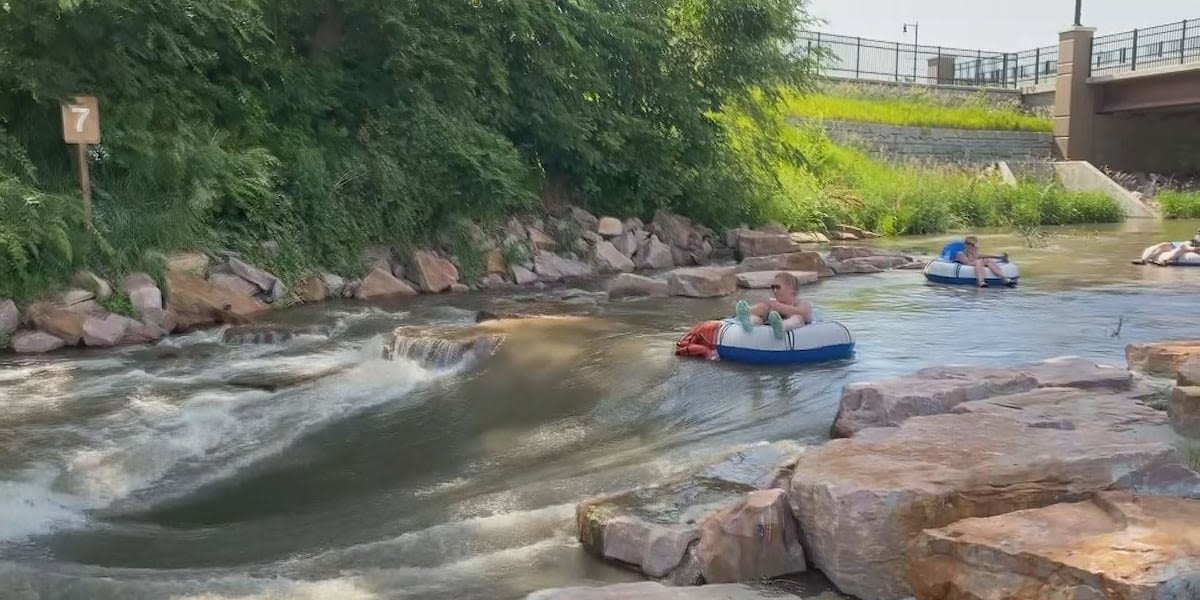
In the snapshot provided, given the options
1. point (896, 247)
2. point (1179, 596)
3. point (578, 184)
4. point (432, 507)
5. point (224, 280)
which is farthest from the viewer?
point (896, 247)

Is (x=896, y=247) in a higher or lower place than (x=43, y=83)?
lower

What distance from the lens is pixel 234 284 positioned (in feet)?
44.0

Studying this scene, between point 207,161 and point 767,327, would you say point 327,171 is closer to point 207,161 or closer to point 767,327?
point 207,161

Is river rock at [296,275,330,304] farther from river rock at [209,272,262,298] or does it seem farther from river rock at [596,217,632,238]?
river rock at [596,217,632,238]

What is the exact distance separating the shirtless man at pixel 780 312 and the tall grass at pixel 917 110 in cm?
2410

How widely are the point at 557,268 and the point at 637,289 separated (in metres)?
2.75

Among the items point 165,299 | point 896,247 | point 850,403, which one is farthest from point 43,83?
point 896,247

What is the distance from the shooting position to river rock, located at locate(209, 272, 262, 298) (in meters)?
13.1

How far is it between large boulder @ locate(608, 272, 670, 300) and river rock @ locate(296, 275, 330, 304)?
375 cm

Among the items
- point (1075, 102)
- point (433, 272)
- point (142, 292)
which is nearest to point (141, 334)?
point (142, 292)

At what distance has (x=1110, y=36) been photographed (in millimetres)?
39594

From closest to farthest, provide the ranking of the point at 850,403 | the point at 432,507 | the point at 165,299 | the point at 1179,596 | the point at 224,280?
the point at 1179,596 → the point at 432,507 → the point at 850,403 → the point at 165,299 → the point at 224,280

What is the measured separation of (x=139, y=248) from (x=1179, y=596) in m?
11.8

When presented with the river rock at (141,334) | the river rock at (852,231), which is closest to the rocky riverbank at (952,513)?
the river rock at (141,334)
